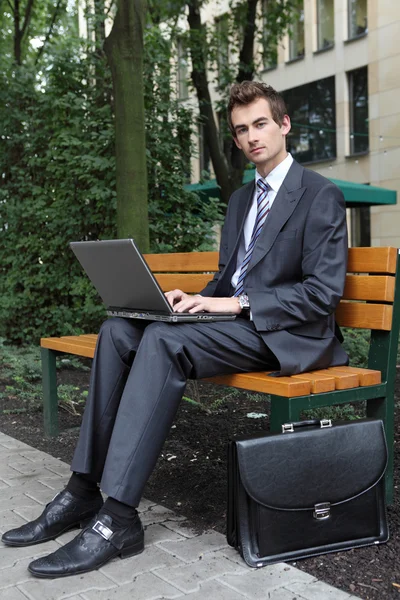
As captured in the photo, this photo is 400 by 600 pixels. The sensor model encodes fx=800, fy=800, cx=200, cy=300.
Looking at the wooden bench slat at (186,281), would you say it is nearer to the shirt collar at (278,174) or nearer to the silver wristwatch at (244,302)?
the shirt collar at (278,174)

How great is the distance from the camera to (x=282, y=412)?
2.97 m

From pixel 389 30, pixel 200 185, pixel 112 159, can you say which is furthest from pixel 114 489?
pixel 389 30

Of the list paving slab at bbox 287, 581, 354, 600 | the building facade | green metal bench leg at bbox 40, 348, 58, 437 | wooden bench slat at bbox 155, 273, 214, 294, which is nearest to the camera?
paving slab at bbox 287, 581, 354, 600

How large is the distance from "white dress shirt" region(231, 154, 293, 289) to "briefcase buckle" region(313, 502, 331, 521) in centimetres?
120

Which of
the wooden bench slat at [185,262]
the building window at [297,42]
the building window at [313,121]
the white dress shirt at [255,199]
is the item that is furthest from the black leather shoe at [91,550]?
the building window at [297,42]

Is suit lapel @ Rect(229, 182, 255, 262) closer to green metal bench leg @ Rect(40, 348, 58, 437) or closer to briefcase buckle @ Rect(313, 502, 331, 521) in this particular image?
briefcase buckle @ Rect(313, 502, 331, 521)

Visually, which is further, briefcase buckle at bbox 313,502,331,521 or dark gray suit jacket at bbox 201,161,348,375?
dark gray suit jacket at bbox 201,161,348,375

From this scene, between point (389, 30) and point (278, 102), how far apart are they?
20911 mm

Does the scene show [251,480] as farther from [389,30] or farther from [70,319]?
[389,30]

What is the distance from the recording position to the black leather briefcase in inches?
106

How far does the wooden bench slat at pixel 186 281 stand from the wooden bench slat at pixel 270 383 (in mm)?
1240

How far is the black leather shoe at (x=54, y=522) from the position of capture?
297cm

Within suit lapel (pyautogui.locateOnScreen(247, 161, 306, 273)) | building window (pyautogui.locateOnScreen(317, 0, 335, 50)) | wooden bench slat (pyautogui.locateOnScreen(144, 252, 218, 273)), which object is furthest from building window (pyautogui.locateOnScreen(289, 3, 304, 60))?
suit lapel (pyautogui.locateOnScreen(247, 161, 306, 273))

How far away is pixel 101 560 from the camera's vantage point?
2.72 m
